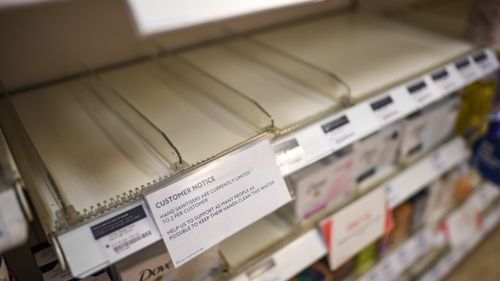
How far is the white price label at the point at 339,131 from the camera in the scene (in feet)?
2.15

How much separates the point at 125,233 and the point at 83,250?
0.05m

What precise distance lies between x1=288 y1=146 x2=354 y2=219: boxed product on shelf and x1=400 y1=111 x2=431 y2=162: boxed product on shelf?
8.3 inches

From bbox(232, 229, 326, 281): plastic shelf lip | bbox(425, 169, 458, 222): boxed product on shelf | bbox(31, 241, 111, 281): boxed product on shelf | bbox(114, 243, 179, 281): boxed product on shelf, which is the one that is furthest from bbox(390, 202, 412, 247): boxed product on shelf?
bbox(31, 241, 111, 281): boxed product on shelf

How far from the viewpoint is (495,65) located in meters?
0.94

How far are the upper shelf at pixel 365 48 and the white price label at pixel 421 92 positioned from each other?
1.0 inches

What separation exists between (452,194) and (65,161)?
1.35m

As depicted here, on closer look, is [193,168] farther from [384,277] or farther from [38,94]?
[384,277]

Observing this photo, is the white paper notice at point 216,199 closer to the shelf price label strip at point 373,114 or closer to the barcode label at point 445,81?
the shelf price label strip at point 373,114

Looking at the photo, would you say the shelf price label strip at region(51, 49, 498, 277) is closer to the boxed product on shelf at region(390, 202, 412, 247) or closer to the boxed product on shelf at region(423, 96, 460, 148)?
the boxed product on shelf at region(423, 96, 460, 148)

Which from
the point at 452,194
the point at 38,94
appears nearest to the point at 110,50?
the point at 38,94

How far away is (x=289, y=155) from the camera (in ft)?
1.99

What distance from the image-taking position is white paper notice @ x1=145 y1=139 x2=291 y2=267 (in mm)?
495

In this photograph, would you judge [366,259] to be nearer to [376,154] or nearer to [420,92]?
[376,154]

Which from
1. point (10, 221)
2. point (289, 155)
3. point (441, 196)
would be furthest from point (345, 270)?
point (10, 221)
